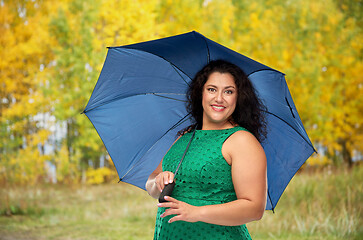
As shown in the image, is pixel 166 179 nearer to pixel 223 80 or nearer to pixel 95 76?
pixel 223 80

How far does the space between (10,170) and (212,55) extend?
33.2ft

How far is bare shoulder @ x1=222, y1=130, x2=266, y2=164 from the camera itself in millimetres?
1643

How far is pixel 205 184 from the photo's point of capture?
68.7 inches

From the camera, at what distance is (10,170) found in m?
10.8

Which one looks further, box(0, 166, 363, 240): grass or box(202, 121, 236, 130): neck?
box(0, 166, 363, 240): grass

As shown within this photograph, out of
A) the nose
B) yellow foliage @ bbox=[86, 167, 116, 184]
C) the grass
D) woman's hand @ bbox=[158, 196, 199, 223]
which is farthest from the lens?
yellow foliage @ bbox=[86, 167, 116, 184]

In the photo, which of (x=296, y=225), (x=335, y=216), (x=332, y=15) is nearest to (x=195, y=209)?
(x=296, y=225)

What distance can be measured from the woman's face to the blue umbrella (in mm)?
190

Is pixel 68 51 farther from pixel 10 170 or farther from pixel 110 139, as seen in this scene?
pixel 110 139

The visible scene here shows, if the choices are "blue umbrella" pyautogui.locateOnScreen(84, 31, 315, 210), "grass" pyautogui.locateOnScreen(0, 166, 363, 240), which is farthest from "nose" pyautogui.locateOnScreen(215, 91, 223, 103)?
"grass" pyautogui.locateOnScreen(0, 166, 363, 240)

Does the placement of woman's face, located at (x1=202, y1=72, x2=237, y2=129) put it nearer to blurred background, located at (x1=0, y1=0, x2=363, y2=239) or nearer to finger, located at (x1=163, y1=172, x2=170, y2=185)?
finger, located at (x1=163, y1=172, x2=170, y2=185)

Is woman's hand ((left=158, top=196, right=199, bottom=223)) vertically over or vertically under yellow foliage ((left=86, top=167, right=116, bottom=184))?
over

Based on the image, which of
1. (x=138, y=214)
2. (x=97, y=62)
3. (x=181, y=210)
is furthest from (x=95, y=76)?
(x=181, y=210)

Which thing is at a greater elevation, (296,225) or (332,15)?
(332,15)
